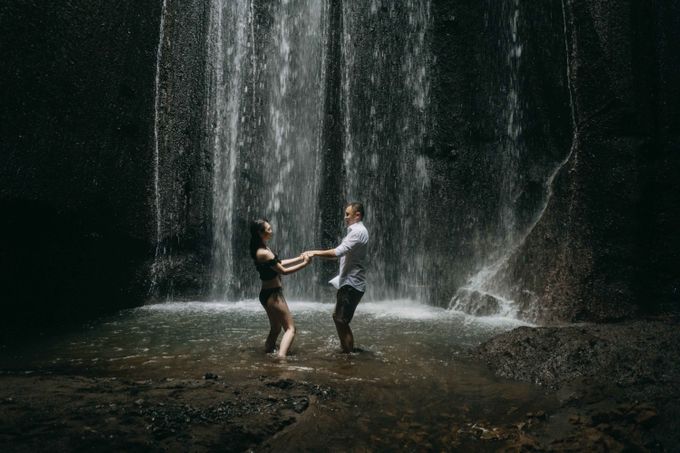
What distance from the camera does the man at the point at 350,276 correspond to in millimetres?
5473

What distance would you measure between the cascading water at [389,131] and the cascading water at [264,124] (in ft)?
3.50

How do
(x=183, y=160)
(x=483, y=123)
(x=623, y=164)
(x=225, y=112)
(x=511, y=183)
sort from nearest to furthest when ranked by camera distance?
(x=623, y=164) < (x=511, y=183) < (x=483, y=123) < (x=183, y=160) < (x=225, y=112)

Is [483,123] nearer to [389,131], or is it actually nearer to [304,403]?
[389,131]

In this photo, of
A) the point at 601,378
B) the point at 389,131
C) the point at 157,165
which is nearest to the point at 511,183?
the point at 389,131

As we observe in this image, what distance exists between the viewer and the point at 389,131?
479 inches

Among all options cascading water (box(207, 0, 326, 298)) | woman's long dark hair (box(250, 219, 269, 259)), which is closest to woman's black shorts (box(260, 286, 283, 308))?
woman's long dark hair (box(250, 219, 269, 259))

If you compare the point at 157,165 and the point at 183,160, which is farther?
the point at 183,160

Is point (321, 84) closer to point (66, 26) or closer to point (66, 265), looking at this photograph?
point (66, 26)

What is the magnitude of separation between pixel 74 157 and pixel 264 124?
6031mm

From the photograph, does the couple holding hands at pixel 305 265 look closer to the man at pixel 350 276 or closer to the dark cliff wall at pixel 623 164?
the man at pixel 350 276

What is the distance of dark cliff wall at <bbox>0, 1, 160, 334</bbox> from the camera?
6.61 metres

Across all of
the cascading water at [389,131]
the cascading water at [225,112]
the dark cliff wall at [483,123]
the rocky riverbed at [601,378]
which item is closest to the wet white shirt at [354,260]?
the rocky riverbed at [601,378]

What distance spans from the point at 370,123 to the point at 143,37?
556cm

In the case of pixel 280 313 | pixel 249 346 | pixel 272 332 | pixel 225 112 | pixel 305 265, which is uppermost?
pixel 225 112
